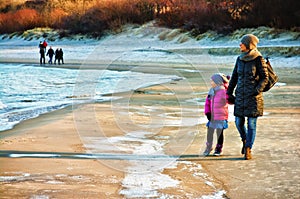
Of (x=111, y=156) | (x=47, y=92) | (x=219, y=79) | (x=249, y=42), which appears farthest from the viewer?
(x=47, y=92)

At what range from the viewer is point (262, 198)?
577 centimetres

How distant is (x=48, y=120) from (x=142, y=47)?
35046 millimetres

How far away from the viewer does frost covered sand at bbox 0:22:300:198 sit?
611 centimetres

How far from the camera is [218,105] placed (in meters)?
7.95

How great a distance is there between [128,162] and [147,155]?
0.52 meters

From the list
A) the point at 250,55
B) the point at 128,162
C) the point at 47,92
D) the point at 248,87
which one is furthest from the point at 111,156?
the point at 47,92

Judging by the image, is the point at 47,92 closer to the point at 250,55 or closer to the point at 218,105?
the point at 218,105

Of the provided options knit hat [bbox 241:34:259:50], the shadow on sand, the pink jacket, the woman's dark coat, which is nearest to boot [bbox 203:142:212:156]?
the shadow on sand

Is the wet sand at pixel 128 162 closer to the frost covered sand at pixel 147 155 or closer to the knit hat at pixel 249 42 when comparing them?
the frost covered sand at pixel 147 155

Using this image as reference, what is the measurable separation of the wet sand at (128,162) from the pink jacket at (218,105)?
0.55m

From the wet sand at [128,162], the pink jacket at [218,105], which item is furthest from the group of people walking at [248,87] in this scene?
the wet sand at [128,162]

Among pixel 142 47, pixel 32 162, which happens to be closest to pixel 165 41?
pixel 142 47

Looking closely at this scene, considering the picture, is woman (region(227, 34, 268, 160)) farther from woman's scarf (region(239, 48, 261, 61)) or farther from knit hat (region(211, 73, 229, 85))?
knit hat (region(211, 73, 229, 85))

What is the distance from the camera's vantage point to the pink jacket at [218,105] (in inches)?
313
